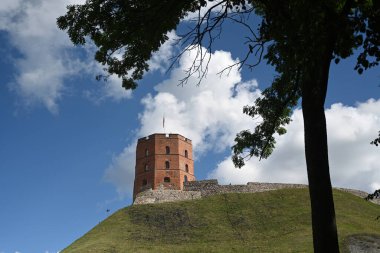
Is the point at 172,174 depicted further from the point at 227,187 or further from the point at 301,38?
the point at 301,38

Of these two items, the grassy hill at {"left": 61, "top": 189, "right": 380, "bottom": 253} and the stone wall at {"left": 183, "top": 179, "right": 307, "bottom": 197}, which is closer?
the grassy hill at {"left": 61, "top": 189, "right": 380, "bottom": 253}

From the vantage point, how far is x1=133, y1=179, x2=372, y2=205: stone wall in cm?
5438

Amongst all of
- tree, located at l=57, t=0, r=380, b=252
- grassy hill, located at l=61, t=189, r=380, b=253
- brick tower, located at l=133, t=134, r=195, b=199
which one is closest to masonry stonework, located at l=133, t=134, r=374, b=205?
brick tower, located at l=133, t=134, r=195, b=199

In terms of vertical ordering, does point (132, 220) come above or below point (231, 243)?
above

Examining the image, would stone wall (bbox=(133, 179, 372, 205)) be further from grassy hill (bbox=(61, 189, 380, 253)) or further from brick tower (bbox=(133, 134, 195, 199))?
brick tower (bbox=(133, 134, 195, 199))

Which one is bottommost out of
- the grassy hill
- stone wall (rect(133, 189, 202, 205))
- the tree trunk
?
the tree trunk

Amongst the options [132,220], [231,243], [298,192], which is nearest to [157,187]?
[132,220]

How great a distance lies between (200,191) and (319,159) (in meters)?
48.6

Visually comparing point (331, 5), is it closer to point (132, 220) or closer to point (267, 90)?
→ point (267, 90)

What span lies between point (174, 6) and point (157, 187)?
167 feet

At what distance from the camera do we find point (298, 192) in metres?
53.2

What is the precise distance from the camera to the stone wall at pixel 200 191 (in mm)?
54375

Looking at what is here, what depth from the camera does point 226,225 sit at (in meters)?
43.8

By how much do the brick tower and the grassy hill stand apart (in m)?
9.47
